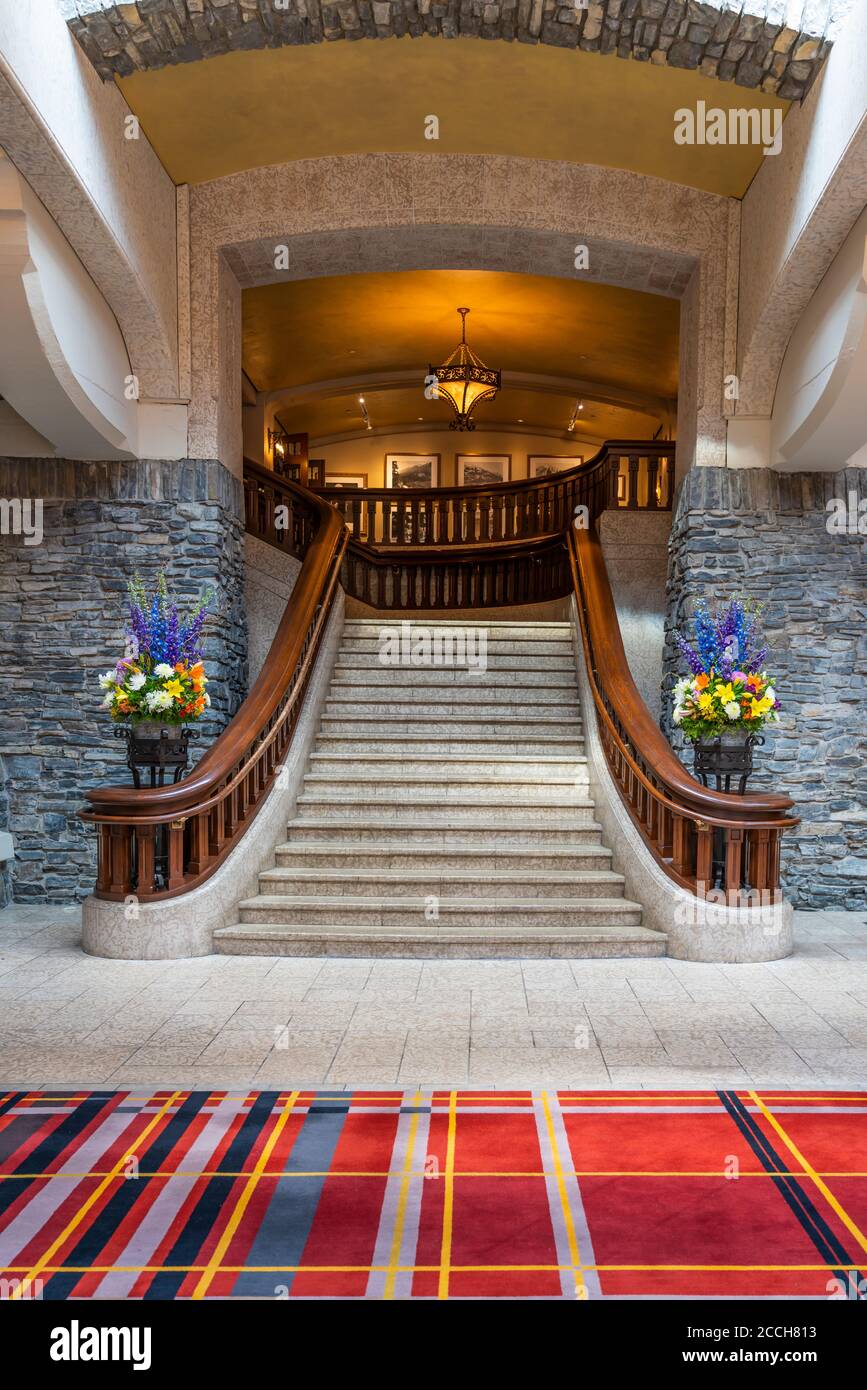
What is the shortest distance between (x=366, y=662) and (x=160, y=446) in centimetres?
232

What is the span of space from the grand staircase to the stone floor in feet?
0.58

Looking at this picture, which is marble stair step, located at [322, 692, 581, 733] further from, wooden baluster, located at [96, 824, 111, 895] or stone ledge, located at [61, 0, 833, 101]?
stone ledge, located at [61, 0, 833, 101]

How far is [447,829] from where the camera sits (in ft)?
21.6

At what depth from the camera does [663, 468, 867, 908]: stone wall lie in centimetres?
731

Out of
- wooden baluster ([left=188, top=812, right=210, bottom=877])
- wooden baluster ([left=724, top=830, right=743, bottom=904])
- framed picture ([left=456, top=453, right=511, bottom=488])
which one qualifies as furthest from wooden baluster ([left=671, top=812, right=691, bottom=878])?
framed picture ([left=456, top=453, right=511, bottom=488])

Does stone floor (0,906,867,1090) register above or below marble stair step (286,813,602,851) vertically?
below

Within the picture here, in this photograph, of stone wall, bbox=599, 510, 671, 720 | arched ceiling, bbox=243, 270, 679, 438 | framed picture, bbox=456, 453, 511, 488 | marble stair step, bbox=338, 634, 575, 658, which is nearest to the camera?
marble stair step, bbox=338, 634, 575, 658

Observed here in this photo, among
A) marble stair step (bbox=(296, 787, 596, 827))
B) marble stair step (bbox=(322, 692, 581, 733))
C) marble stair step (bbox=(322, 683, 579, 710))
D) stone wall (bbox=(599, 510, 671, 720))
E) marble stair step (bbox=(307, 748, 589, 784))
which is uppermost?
stone wall (bbox=(599, 510, 671, 720))

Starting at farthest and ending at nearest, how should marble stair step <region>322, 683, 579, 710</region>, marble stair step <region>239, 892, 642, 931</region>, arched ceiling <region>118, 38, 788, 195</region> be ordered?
marble stair step <region>322, 683, 579, 710</region>, arched ceiling <region>118, 38, 788, 195</region>, marble stair step <region>239, 892, 642, 931</region>

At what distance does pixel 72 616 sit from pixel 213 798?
2343 mm

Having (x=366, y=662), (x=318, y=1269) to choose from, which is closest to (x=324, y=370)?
(x=366, y=662)

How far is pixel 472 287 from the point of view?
10.3 metres

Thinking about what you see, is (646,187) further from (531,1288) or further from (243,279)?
(531,1288)

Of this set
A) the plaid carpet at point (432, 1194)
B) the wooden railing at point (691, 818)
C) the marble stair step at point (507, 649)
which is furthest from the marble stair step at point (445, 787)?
the plaid carpet at point (432, 1194)
